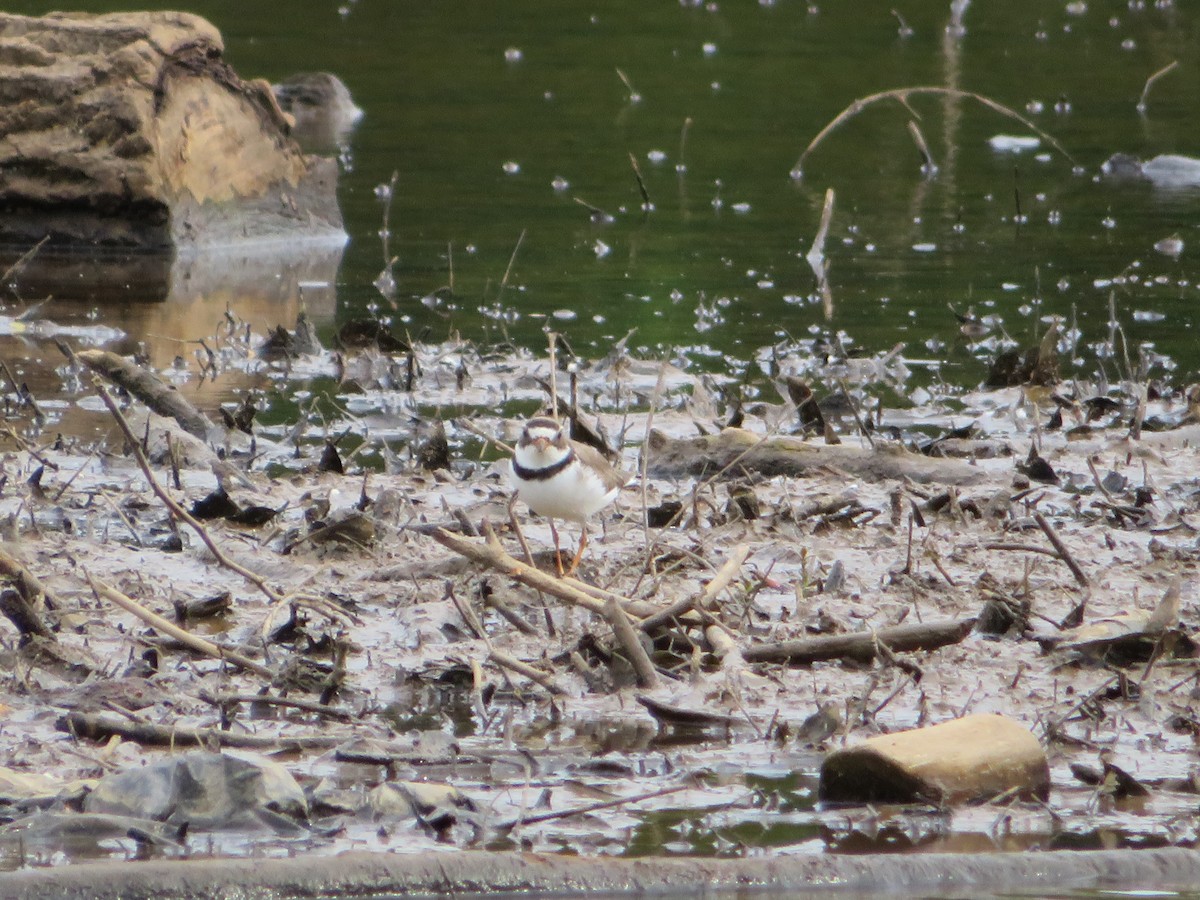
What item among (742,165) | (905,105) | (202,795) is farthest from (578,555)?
(742,165)

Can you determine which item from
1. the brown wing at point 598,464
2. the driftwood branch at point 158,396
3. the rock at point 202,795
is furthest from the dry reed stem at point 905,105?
the rock at point 202,795

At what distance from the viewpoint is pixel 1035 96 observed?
945 inches

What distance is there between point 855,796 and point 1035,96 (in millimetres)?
20586

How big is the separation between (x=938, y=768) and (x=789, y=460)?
3.66m

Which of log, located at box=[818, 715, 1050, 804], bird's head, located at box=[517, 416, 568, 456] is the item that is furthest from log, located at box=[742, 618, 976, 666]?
bird's head, located at box=[517, 416, 568, 456]

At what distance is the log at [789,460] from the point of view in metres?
8.11

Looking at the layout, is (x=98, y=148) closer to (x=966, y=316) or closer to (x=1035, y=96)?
(x=966, y=316)

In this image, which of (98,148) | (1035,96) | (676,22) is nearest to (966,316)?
(98,148)

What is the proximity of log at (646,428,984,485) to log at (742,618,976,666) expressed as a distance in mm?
2510

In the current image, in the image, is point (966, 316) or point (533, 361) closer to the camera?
point (533, 361)

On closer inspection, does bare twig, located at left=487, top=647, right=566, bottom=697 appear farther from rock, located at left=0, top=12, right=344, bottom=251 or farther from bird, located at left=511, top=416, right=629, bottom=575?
rock, located at left=0, top=12, right=344, bottom=251

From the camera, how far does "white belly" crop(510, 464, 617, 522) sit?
20.9 feet

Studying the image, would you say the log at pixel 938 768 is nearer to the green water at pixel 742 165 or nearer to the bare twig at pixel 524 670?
the bare twig at pixel 524 670

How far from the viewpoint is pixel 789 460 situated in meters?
8.23
